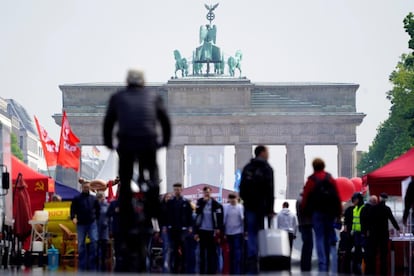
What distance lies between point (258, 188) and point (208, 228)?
7511 millimetres

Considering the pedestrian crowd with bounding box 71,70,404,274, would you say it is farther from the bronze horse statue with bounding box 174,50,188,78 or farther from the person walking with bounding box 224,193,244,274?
the bronze horse statue with bounding box 174,50,188,78

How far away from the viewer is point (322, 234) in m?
26.9

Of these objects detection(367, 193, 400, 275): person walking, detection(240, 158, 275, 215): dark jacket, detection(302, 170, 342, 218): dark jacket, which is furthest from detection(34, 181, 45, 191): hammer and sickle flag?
detection(240, 158, 275, 215): dark jacket

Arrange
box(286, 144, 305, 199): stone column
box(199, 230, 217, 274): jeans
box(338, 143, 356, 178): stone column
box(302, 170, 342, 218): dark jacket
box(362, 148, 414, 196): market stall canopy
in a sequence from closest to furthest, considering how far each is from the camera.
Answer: box(302, 170, 342, 218): dark jacket
box(199, 230, 217, 274): jeans
box(362, 148, 414, 196): market stall canopy
box(338, 143, 356, 178): stone column
box(286, 144, 305, 199): stone column

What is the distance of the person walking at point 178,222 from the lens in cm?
3172

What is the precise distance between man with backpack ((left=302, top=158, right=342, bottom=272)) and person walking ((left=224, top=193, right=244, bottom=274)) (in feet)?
17.0

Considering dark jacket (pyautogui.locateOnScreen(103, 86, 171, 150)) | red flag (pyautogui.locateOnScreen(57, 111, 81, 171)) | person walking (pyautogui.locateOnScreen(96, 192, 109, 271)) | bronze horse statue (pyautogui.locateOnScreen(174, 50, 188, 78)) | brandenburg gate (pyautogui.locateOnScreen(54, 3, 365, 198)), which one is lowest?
person walking (pyautogui.locateOnScreen(96, 192, 109, 271))

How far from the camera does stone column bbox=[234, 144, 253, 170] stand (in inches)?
4478

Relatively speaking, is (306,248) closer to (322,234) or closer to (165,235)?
(165,235)

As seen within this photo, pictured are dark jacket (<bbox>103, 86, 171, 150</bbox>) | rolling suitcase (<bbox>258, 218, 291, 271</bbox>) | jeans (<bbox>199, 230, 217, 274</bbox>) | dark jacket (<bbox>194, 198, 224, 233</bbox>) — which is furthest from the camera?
jeans (<bbox>199, 230, 217, 274</bbox>)

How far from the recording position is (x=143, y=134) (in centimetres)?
1870

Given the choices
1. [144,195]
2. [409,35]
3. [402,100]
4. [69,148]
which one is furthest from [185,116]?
[144,195]

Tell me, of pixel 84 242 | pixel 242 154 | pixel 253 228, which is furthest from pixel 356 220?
pixel 242 154

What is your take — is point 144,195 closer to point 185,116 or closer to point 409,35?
point 409,35
